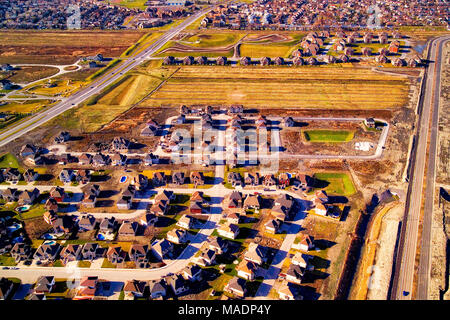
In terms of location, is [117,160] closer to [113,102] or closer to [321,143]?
[113,102]

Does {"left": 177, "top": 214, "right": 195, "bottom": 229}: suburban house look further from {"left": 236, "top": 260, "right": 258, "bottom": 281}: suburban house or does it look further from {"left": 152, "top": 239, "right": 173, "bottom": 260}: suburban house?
{"left": 236, "top": 260, "right": 258, "bottom": 281}: suburban house

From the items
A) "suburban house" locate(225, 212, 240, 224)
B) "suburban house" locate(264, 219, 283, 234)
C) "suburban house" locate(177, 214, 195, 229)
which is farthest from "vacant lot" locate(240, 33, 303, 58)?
"suburban house" locate(177, 214, 195, 229)

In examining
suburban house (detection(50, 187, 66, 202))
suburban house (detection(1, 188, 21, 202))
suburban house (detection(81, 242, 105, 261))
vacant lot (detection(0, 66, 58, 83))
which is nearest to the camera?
suburban house (detection(81, 242, 105, 261))

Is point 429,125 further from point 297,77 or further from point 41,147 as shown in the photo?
point 41,147

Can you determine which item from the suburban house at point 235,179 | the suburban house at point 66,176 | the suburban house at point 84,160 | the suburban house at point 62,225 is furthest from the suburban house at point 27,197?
the suburban house at point 235,179

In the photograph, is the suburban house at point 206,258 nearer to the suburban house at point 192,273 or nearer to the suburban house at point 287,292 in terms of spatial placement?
the suburban house at point 192,273

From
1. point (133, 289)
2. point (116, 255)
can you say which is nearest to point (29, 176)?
point (116, 255)
